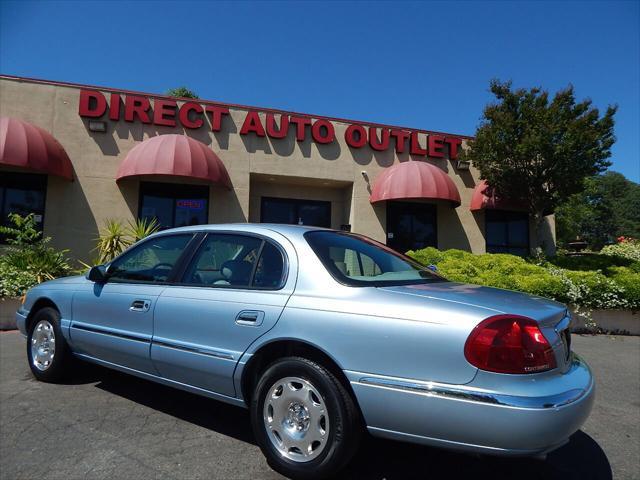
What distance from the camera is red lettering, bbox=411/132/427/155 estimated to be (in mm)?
14289

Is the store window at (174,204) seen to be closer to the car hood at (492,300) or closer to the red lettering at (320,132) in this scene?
the red lettering at (320,132)

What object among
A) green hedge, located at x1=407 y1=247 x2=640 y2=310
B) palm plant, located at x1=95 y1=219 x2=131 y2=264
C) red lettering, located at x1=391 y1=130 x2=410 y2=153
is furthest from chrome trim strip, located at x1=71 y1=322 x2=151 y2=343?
red lettering, located at x1=391 y1=130 x2=410 y2=153

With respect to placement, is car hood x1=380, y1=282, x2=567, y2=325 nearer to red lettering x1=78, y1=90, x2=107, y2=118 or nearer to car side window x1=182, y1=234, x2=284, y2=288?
car side window x1=182, y1=234, x2=284, y2=288

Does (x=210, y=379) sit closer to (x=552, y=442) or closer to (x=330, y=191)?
(x=552, y=442)

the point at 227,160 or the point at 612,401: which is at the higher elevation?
the point at 227,160

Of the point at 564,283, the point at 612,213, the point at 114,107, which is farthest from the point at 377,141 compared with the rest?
the point at 612,213

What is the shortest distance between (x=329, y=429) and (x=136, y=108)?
1221 cm

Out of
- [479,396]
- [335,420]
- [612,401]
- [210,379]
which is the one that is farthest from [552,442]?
[612,401]

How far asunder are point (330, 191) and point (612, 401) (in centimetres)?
1120

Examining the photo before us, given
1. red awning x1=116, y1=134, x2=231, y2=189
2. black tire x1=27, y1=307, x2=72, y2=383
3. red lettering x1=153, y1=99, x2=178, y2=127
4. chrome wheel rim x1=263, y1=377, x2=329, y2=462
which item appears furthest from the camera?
red lettering x1=153, y1=99, x2=178, y2=127

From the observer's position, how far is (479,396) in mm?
2080

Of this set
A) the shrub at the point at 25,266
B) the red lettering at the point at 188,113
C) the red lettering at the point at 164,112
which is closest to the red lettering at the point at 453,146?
the red lettering at the point at 188,113

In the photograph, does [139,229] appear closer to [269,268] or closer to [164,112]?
[164,112]

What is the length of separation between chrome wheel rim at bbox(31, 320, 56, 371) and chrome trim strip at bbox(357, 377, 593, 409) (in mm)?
3473
